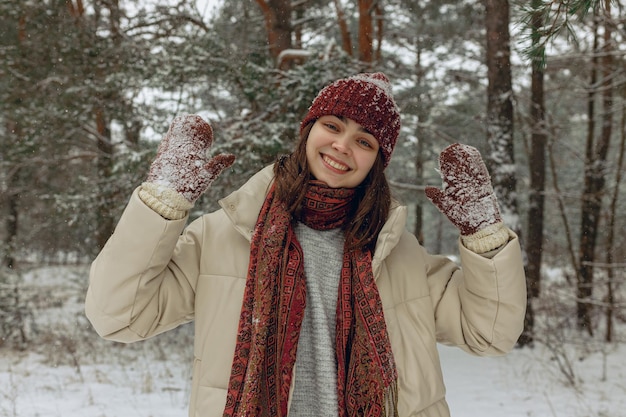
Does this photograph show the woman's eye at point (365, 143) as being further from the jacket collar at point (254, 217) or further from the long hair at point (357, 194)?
the jacket collar at point (254, 217)

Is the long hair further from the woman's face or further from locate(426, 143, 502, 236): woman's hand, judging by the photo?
locate(426, 143, 502, 236): woman's hand

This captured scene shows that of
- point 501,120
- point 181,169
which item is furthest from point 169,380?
point 501,120

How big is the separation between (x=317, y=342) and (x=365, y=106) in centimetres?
84

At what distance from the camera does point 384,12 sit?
9383mm

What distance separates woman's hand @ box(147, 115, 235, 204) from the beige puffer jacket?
0.10m

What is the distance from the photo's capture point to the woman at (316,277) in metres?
1.48

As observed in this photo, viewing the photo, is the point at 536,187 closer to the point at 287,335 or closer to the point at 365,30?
the point at 365,30

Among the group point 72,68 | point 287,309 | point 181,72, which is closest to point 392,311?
point 287,309

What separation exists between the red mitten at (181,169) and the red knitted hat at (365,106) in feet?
1.50

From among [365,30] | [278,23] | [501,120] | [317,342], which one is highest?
[365,30]

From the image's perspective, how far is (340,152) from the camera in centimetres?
177

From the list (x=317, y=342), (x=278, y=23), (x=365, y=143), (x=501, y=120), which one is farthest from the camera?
(x=278, y=23)

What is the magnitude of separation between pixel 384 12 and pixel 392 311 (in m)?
8.71

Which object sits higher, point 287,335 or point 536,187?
point 536,187
